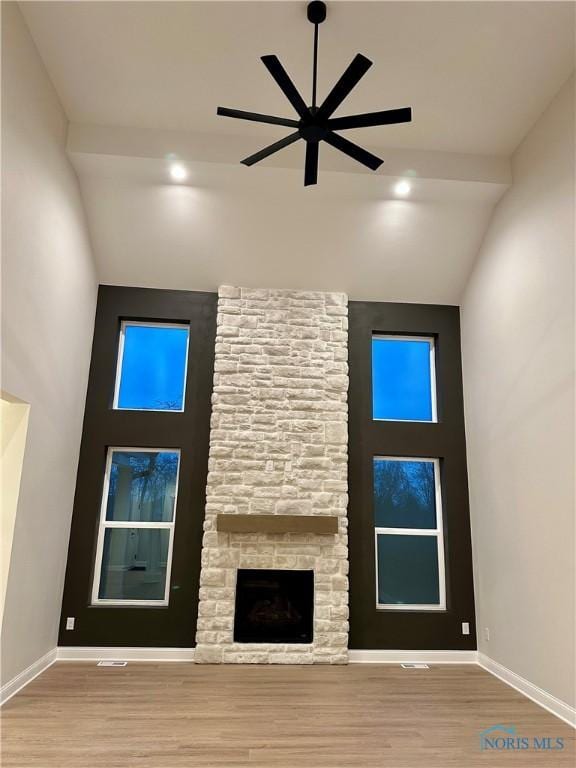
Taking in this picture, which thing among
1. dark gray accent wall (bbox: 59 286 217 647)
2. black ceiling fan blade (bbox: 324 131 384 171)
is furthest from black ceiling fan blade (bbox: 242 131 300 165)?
dark gray accent wall (bbox: 59 286 217 647)

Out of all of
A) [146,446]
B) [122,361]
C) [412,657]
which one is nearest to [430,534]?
[412,657]

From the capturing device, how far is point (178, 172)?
5.29 meters

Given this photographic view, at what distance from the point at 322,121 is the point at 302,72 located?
1.27 metres

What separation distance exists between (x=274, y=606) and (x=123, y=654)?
5.07ft

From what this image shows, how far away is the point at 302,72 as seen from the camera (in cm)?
443

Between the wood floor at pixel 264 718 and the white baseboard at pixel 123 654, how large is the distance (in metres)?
0.17

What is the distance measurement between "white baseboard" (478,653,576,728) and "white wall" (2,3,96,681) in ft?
13.4

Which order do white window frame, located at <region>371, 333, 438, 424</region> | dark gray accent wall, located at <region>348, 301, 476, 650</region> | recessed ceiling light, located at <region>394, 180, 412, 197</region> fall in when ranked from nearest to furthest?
1. recessed ceiling light, located at <region>394, 180, 412, 197</region>
2. dark gray accent wall, located at <region>348, 301, 476, 650</region>
3. white window frame, located at <region>371, 333, 438, 424</region>

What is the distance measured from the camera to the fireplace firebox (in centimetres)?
556

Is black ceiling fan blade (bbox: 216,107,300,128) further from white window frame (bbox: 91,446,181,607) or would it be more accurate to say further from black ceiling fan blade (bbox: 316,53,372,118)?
white window frame (bbox: 91,446,181,607)

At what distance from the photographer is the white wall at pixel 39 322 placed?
3914 millimetres

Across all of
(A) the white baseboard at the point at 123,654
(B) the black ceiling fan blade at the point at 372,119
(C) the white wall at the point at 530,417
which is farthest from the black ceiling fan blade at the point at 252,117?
(A) the white baseboard at the point at 123,654

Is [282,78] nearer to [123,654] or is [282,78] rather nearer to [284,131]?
[284,131]

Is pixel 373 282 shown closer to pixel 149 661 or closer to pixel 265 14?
pixel 265 14
